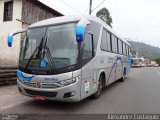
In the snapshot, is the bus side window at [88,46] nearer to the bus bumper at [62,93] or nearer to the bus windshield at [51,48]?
the bus windshield at [51,48]

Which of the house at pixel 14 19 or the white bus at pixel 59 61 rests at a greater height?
the house at pixel 14 19

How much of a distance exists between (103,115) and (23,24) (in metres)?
12.0

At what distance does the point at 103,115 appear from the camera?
6.11 meters

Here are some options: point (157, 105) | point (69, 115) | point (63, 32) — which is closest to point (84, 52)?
point (63, 32)

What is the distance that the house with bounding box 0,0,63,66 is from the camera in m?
16.0

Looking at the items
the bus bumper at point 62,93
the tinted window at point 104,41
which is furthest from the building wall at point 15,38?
the bus bumper at point 62,93

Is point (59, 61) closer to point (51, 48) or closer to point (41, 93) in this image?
point (51, 48)

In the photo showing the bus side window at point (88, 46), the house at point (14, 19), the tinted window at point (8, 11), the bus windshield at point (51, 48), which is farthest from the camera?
the tinted window at point (8, 11)

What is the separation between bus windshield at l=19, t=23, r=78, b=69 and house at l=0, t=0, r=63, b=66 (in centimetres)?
949

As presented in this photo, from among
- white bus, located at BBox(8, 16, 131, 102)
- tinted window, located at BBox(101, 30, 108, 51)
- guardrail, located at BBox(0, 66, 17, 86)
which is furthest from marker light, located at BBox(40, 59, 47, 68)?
guardrail, located at BBox(0, 66, 17, 86)

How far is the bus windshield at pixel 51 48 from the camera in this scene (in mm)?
6301

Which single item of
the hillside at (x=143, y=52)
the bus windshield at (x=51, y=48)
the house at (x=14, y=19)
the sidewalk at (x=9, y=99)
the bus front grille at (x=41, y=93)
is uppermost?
the hillside at (x=143, y=52)

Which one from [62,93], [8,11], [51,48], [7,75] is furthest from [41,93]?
[8,11]

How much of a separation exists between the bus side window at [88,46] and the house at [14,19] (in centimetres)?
992
